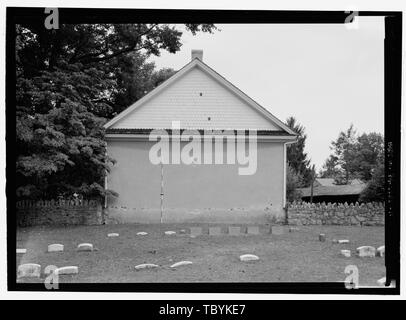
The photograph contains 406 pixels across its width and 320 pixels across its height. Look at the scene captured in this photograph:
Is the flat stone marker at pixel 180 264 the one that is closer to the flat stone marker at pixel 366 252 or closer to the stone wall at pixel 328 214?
the flat stone marker at pixel 366 252

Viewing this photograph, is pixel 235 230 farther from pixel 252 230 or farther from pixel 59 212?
pixel 59 212

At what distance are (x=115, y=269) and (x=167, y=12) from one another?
3.32 meters

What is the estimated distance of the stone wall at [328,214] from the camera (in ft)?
36.0

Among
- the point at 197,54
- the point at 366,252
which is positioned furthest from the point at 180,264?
the point at 197,54

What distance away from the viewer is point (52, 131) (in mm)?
8750

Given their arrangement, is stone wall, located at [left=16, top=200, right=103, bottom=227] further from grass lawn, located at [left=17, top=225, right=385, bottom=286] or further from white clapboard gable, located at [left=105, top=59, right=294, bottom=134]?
white clapboard gable, located at [left=105, top=59, right=294, bottom=134]

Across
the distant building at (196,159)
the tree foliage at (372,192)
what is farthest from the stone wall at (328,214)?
the distant building at (196,159)

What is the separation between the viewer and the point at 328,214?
1134 cm

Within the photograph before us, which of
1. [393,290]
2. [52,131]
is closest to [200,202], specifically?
[52,131]

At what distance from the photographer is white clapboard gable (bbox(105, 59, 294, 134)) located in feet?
35.9

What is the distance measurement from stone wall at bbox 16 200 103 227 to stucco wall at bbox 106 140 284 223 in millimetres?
341

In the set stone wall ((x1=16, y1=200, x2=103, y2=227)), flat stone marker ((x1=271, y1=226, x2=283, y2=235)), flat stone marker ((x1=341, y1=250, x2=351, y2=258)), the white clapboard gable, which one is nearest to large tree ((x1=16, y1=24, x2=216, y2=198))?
stone wall ((x1=16, y1=200, x2=103, y2=227))

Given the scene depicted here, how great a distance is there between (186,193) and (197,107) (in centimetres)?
228
